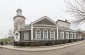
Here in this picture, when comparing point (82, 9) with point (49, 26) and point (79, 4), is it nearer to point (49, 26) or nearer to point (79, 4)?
point (79, 4)

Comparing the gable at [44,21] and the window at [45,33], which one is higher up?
the gable at [44,21]

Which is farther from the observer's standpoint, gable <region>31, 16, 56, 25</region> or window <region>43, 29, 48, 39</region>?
gable <region>31, 16, 56, 25</region>

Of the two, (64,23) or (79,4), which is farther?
(64,23)

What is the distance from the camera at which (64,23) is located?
50531mm

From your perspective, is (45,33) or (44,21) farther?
(44,21)

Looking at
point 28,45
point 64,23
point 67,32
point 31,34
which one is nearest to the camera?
point 28,45

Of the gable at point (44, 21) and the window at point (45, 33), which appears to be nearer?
the window at point (45, 33)

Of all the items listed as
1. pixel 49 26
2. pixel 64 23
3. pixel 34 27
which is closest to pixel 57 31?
pixel 49 26

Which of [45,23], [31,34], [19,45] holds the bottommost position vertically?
[19,45]

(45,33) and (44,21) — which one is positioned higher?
(44,21)

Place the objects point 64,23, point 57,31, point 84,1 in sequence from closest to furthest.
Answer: point 84,1 → point 57,31 → point 64,23

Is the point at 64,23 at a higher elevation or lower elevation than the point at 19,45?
higher

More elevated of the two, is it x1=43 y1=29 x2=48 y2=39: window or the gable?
the gable

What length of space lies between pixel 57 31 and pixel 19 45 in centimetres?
1129
